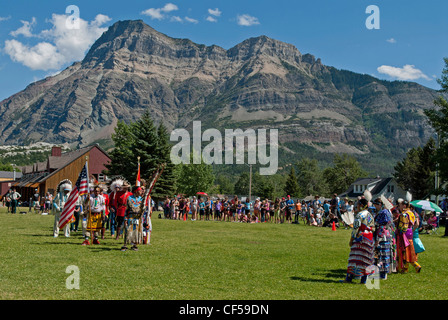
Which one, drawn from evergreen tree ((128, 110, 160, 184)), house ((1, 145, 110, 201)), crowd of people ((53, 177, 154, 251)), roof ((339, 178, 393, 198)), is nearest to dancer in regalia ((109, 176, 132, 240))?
crowd of people ((53, 177, 154, 251))

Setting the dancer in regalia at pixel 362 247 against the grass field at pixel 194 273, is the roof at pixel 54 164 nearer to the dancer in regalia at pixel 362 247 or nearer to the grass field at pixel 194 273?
the grass field at pixel 194 273

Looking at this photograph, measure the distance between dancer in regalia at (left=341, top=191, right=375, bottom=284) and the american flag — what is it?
979cm

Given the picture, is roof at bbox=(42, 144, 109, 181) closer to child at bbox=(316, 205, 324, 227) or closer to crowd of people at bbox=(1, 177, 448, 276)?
child at bbox=(316, 205, 324, 227)

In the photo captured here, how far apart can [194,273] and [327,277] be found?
126 inches

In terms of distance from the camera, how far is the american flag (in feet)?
50.8

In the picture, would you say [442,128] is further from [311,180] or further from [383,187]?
[311,180]

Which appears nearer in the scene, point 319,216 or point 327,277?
point 327,277

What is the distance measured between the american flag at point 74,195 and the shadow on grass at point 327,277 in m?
8.83

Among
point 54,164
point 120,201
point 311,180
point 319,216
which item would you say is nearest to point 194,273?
point 120,201

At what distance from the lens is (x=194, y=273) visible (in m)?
10.1
